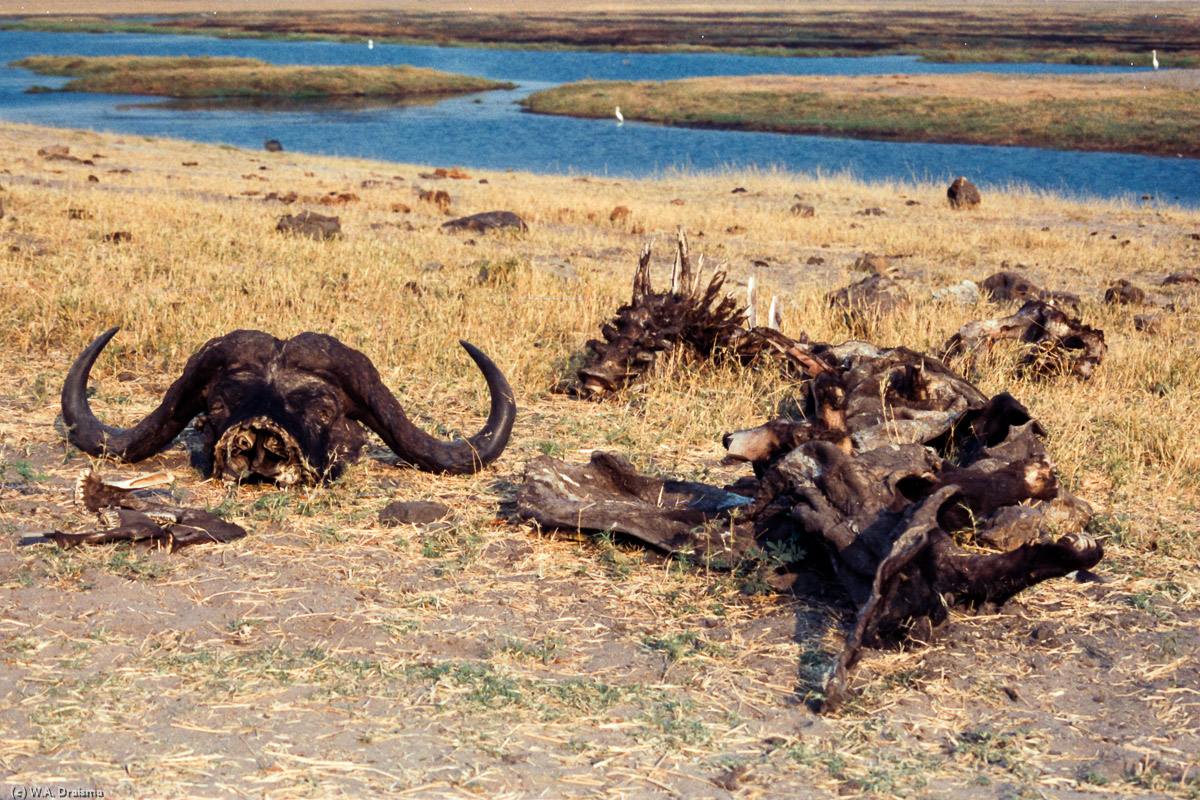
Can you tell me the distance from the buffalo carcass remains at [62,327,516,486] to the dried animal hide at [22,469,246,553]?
1.32 feet

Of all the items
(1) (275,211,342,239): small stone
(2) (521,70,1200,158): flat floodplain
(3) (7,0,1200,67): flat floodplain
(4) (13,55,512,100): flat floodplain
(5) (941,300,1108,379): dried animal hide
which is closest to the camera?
(5) (941,300,1108,379): dried animal hide

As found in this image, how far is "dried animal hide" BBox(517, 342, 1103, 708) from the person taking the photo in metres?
3.80

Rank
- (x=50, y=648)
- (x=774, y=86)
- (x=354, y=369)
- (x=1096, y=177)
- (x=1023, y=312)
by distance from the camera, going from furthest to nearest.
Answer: (x=774, y=86), (x=1096, y=177), (x=1023, y=312), (x=354, y=369), (x=50, y=648)

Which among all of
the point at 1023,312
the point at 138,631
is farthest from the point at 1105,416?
the point at 138,631

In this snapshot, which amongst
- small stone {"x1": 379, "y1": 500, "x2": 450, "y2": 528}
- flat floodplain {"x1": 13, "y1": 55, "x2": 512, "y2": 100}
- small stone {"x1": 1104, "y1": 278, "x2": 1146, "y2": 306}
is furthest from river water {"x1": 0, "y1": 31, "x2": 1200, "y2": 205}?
small stone {"x1": 379, "y1": 500, "x2": 450, "y2": 528}

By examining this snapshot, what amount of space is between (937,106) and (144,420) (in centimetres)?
4132

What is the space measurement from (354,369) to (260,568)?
121cm

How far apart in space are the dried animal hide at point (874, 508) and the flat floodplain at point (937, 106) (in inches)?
1236

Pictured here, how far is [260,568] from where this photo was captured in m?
4.31

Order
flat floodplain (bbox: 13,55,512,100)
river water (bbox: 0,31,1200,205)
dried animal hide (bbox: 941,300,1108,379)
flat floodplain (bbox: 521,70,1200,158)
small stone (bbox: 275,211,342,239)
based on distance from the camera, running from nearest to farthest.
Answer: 1. dried animal hide (bbox: 941,300,1108,379)
2. small stone (bbox: 275,211,342,239)
3. river water (bbox: 0,31,1200,205)
4. flat floodplain (bbox: 521,70,1200,158)
5. flat floodplain (bbox: 13,55,512,100)

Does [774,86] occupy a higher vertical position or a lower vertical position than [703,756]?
higher

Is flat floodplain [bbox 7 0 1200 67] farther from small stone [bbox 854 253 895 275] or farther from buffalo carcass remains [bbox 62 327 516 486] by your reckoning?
buffalo carcass remains [bbox 62 327 516 486]

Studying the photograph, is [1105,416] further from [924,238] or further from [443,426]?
[924,238]

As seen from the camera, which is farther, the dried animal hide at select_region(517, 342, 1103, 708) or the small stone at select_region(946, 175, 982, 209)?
the small stone at select_region(946, 175, 982, 209)
